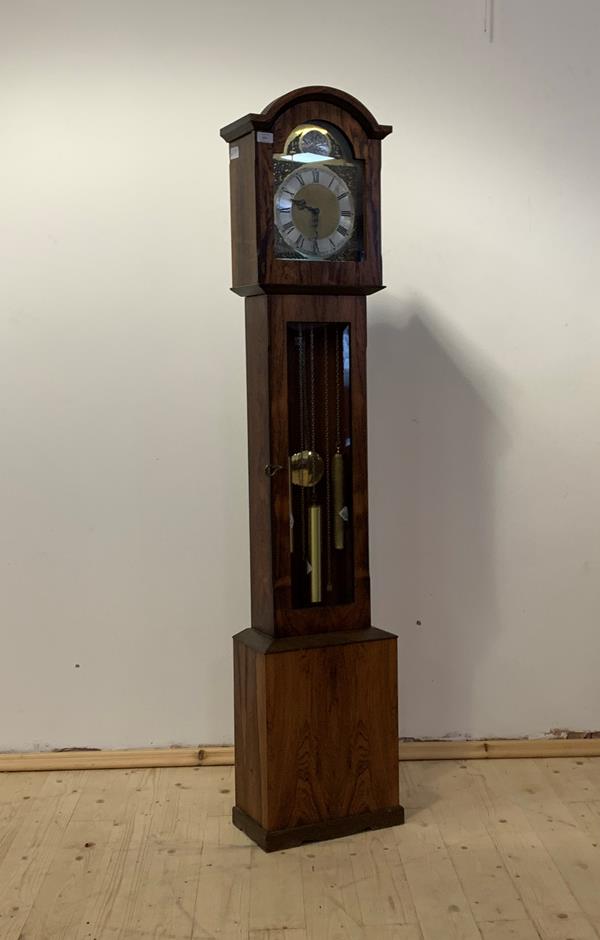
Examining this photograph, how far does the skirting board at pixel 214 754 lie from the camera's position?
3.02m

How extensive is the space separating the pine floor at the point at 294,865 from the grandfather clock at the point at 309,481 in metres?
Answer: 0.14

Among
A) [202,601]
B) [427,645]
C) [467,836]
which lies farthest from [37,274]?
[467,836]

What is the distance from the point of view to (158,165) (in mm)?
2926

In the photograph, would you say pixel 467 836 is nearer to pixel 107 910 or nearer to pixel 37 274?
pixel 107 910

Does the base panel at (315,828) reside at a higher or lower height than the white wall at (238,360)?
lower

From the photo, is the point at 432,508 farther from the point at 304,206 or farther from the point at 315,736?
the point at 304,206

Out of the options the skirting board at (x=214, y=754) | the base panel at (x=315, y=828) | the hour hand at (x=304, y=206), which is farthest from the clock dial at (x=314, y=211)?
the skirting board at (x=214, y=754)

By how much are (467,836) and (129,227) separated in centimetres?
173

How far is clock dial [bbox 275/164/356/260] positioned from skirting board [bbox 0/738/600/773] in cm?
139

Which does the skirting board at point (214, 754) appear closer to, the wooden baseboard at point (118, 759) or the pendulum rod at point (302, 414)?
the wooden baseboard at point (118, 759)

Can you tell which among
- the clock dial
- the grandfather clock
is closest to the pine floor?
the grandfather clock

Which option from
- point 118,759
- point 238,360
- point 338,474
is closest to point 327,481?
point 338,474

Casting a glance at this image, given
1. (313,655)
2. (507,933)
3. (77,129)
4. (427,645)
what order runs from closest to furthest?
(507,933) → (313,655) → (77,129) → (427,645)

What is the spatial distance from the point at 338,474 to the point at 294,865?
0.88 m
